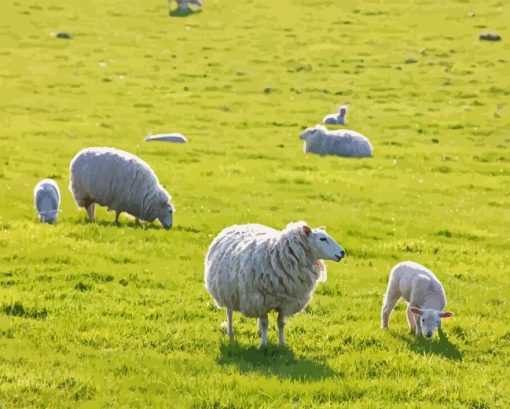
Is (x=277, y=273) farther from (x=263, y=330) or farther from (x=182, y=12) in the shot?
(x=182, y=12)

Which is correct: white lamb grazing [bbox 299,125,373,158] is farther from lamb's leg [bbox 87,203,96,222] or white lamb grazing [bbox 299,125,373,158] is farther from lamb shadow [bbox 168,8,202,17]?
lamb shadow [bbox 168,8,202,17]

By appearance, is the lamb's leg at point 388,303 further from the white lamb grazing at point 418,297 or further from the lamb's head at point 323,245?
the lamb's head at point 323,245

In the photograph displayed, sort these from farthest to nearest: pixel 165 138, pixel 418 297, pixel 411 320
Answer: pixel 165 138, pixel 411 320, pixel 418 297

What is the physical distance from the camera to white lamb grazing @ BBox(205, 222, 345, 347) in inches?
376

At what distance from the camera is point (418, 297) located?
35.6ft

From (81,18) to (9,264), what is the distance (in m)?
41.1

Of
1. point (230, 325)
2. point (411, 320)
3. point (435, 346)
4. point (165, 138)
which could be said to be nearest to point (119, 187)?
point (230, 325)

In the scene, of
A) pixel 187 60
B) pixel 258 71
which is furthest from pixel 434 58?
pixel 187 60

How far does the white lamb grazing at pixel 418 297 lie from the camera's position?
1029cm

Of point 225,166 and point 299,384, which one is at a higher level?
point 299,384

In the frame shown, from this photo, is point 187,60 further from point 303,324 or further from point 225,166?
point 303,324

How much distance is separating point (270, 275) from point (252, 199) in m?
10.1

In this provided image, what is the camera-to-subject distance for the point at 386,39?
155 feet

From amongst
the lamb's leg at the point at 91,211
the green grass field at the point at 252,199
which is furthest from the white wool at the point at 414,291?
the lamb's leg at the point at 91,211
